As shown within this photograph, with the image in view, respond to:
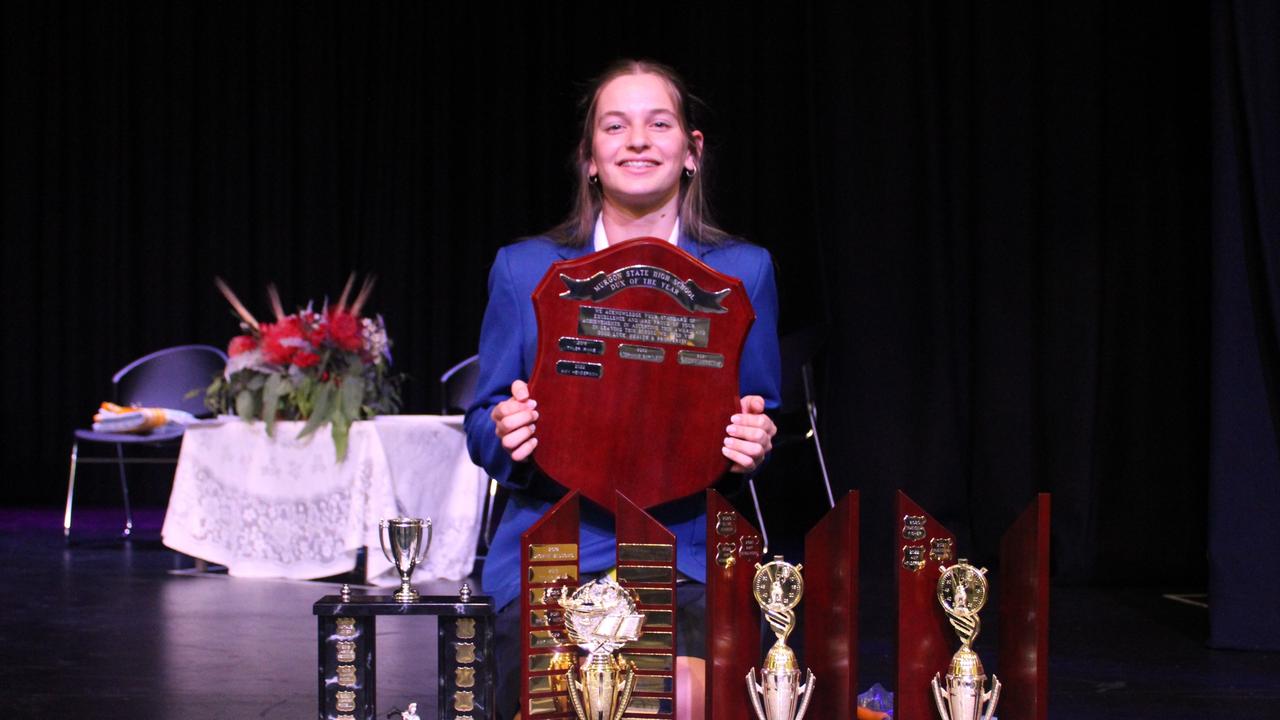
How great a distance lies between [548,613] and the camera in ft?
4.39

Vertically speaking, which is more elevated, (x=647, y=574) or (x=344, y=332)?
(x=344, y=332)

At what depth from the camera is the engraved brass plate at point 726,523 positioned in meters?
1.35

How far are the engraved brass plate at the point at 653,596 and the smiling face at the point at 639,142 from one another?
0.62 metres

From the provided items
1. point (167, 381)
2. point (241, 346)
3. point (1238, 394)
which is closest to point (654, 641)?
point (1238, 394)

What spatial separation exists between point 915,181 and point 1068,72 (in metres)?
0.73

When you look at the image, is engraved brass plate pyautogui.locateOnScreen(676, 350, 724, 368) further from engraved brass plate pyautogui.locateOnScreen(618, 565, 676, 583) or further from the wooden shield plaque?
engraved brass plate pyautogui.locateOnScreen(618, 565, 676, 583)

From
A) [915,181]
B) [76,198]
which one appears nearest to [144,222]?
[76,198]

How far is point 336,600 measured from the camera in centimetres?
145

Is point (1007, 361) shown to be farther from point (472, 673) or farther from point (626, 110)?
point (472, 673)

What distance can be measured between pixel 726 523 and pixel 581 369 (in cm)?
30

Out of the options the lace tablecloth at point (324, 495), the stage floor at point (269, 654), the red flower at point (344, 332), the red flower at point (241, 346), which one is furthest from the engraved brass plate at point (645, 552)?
the red flower at point (241, 346)

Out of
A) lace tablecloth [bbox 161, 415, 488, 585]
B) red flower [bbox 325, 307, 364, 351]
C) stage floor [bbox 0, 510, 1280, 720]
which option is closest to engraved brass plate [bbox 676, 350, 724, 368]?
stage floor [bbox 0, 510, 1280, 720]

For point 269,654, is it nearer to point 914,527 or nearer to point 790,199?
point 914,527

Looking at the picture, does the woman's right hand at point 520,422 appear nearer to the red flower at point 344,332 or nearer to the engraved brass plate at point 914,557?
the engraved brass plate at point 914,557
